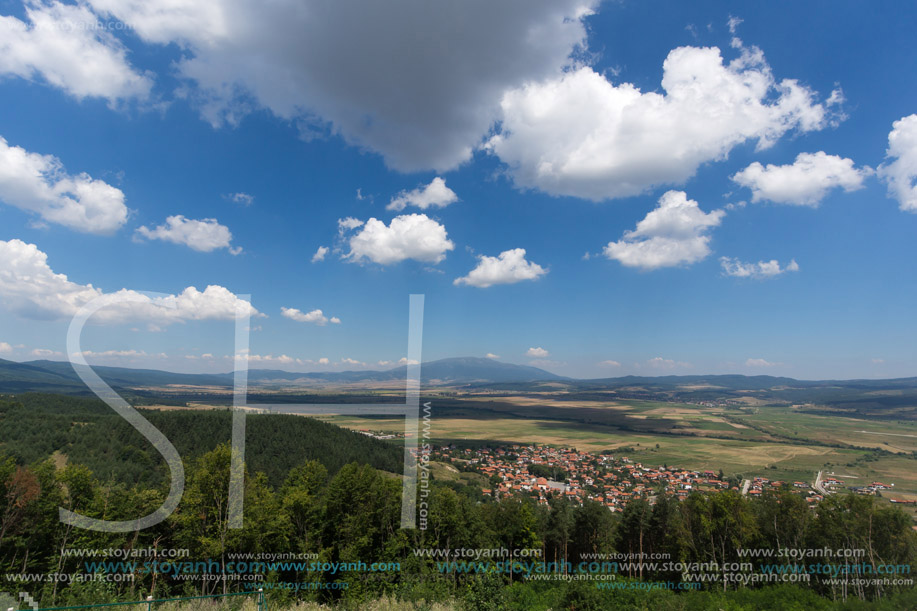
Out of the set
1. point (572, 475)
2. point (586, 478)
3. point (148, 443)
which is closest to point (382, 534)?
point (586, 478)

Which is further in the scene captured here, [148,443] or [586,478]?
[586,478]

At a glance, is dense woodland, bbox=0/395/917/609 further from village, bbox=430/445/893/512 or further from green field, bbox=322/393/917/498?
green field, bbox=322/393/917/498

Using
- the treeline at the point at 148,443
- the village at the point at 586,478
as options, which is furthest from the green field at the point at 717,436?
the treeline at the point at 148,443

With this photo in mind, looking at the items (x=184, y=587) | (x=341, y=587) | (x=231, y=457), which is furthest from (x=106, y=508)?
(x=341, y=587)

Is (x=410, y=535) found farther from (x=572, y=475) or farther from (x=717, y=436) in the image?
(x=717, y=436)

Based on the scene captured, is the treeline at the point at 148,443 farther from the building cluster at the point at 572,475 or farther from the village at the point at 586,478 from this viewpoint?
the village at the point at 586,478

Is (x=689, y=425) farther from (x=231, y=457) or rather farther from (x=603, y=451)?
(x=231, y=457)
